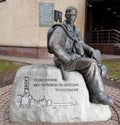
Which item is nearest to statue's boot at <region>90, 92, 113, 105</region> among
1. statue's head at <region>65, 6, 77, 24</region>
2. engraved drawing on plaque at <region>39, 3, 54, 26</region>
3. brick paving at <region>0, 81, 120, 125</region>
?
brick paving at <region>0, 81, 120, 125</region>

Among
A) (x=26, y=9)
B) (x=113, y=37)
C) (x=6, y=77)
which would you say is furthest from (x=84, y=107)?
(x=113, y=37)

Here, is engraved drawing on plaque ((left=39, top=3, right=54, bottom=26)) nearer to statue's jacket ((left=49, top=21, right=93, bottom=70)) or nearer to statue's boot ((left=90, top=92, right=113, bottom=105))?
statue's jacket ((left=49, top=21, right=93, bottom=70))

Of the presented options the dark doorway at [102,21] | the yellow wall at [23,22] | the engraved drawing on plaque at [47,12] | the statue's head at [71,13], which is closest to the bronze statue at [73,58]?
the statue's head at [71,13]

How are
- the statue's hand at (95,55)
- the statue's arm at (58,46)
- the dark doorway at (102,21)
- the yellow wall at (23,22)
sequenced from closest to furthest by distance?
1. the statue's arm at (58,46)
2. the statue's hand at (95,55)
3. the yellow wall at (23,22)
4. the dark doorway at (102,21)

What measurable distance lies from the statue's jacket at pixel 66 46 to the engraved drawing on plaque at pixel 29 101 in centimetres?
56

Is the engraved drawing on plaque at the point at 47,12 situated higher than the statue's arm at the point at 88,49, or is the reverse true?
the engraved drawing on plaque at the point at 47,12

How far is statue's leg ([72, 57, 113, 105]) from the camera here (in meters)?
4.06

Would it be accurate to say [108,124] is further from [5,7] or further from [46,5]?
[5,7]

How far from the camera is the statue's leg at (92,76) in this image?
4056 mm

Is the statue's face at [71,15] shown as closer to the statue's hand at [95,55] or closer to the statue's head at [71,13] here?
the statue's head at [71,13]

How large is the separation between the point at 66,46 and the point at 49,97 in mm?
839

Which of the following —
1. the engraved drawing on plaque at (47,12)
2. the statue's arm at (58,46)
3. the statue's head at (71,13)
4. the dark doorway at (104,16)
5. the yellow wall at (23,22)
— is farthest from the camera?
the dark doorway at (104,16)

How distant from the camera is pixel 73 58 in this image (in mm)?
4078

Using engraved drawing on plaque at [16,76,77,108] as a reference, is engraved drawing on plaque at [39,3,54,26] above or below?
above
